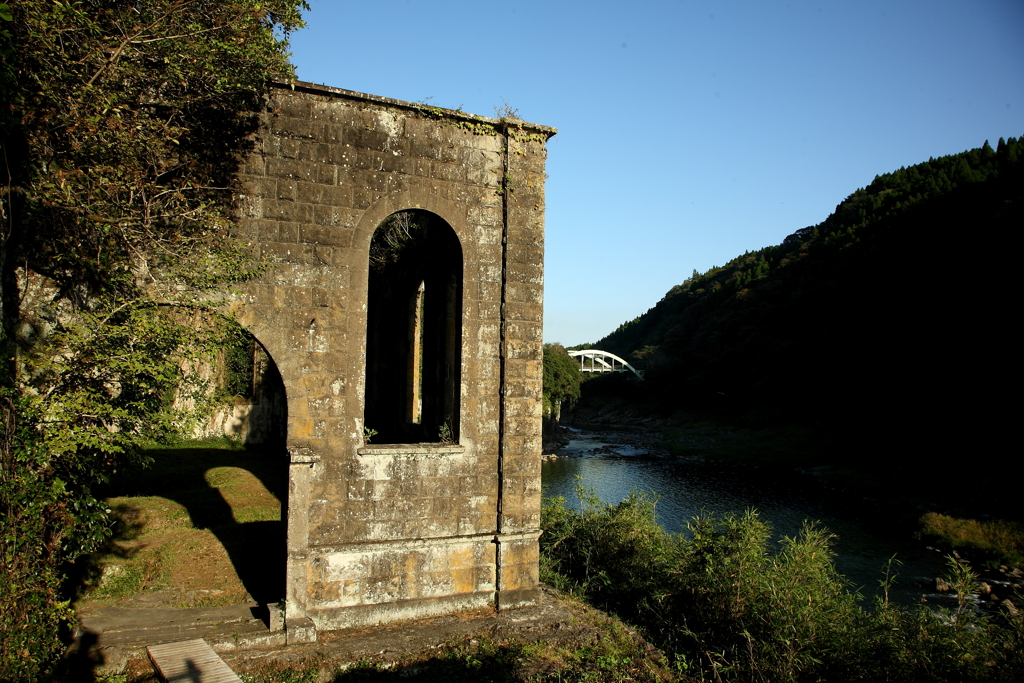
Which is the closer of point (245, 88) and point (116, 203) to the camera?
point (116, 203)

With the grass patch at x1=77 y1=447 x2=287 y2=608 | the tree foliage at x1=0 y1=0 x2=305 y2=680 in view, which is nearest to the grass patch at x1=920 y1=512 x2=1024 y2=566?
the grass patch at x1=77 y1=447 x2=287 y2=608

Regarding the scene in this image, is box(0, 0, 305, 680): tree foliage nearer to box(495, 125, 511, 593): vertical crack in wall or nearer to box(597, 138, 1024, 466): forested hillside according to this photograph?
box(495, 125, 511, 593): vertical crack in wall

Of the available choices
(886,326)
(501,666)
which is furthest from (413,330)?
(886,326)

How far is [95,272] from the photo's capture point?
4895mm

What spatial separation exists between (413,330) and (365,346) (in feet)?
16.1

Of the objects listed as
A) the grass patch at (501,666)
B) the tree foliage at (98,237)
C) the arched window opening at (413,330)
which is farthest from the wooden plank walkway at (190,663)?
the arched window opening at (413,330)

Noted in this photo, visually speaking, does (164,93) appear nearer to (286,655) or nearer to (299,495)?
(299,495)

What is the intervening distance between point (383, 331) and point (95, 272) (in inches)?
266

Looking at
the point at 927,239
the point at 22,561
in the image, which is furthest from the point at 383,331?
the point at 927,239

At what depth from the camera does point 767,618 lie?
6.34 metres

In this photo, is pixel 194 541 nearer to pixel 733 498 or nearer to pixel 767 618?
pixel 767 618

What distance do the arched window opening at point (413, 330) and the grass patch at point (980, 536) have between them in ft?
42.3

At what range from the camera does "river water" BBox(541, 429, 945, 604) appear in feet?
43.0

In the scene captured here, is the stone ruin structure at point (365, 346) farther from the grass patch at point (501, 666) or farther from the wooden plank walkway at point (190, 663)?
the wooden plank walkway at point (190, 663)
